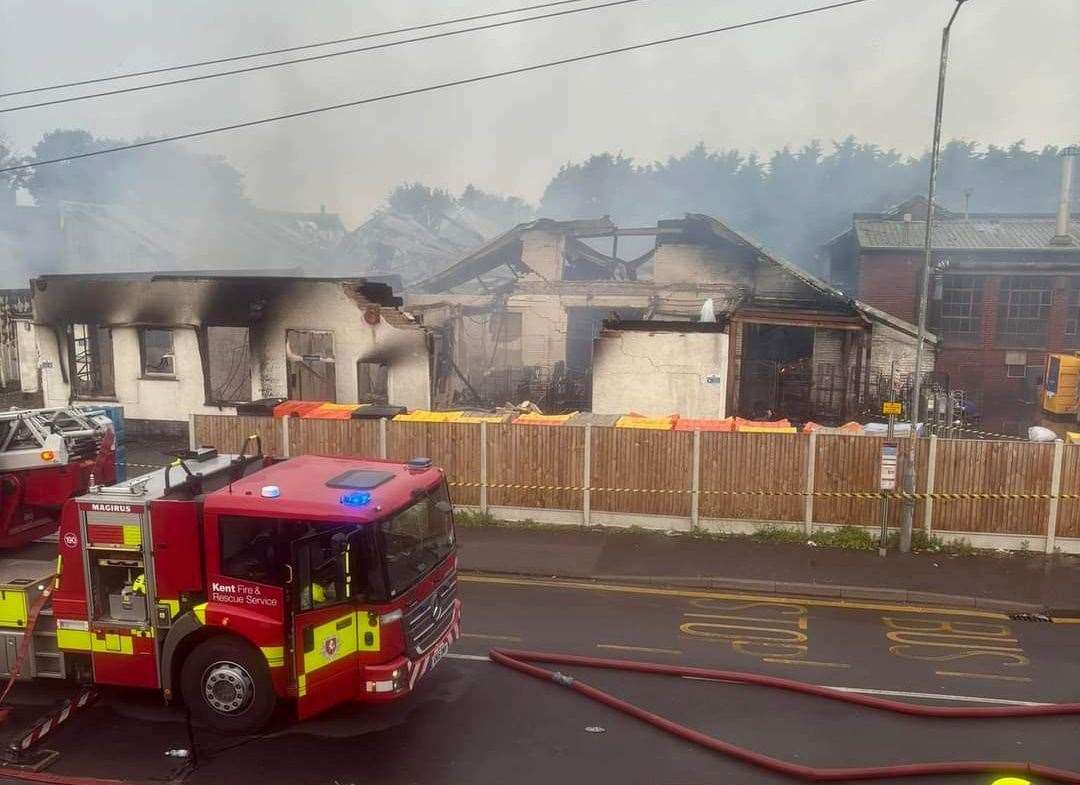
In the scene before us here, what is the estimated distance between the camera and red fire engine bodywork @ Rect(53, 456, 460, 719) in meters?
6.55

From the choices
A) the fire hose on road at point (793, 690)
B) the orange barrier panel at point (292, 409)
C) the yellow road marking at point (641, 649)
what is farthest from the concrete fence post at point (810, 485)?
the orange barrier panel at point (292, 409)

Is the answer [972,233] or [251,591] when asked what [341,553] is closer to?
[251,591]

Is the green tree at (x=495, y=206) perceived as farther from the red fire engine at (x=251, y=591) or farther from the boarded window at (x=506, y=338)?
the red fire engine at (x=251, y=591)

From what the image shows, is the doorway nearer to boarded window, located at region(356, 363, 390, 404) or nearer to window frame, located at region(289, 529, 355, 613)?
boarded window, located at region(356, 363, 390, 404)

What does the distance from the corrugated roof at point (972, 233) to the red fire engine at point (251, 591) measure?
23.8 m

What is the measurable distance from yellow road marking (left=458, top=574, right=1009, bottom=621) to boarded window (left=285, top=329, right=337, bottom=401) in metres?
9.38

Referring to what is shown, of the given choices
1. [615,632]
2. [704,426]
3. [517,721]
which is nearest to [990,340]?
[704,426]

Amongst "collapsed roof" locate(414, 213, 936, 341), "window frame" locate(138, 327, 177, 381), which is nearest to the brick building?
"collapsed roof" locate(414, 213, 936, 341)

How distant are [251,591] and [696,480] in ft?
25.0

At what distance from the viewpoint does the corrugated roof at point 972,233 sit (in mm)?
26828

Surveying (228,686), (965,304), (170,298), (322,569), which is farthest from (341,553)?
(965,304)

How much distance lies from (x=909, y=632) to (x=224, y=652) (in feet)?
23.0

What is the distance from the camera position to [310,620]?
654 cm

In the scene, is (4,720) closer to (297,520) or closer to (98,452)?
(297,520)
